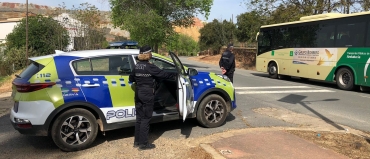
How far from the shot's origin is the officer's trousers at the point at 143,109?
4.73m

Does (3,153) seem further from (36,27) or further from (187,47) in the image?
(187,47)

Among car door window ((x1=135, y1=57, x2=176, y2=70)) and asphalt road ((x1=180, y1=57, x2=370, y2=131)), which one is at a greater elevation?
car door window ((x1=135, y1=57, x2=176, y2=70))

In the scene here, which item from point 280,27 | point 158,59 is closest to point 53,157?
point 158,59

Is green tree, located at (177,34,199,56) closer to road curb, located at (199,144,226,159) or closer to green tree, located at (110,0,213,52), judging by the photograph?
green tree, located at (110,0,213,52)

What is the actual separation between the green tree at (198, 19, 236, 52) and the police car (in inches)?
1752

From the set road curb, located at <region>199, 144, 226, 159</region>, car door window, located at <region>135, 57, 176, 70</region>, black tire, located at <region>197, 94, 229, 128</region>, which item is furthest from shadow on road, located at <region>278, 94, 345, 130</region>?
car door window, located at <region>135, 57, 176, 70</region>

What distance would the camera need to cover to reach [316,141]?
17.1 ft

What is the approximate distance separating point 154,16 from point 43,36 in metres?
9.41

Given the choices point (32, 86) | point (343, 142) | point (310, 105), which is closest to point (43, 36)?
point (310, 105)

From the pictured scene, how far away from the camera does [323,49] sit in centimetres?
1343

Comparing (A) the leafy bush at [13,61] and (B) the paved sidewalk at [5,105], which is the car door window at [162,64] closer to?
(B) the paved sidewalk at [5,105]

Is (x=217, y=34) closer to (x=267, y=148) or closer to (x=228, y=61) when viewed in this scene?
(x=228, y=61)

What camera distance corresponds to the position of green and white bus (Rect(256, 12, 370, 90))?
1173 cm

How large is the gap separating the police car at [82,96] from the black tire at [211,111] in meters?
0.23
